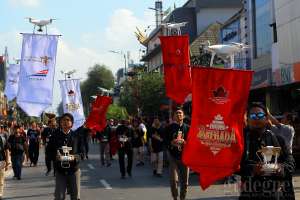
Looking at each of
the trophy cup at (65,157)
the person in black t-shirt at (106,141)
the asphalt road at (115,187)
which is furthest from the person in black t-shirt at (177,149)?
the person in black t-shirt at (106,141)

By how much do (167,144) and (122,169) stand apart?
7.01 metres

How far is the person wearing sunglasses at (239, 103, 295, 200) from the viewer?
6031 millimetres

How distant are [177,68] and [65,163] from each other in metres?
10.0

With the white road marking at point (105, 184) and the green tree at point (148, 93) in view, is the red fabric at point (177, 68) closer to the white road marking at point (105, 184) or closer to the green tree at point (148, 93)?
the white road marking at point (105, 184)

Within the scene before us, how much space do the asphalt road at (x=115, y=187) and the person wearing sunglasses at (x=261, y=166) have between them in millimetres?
6096

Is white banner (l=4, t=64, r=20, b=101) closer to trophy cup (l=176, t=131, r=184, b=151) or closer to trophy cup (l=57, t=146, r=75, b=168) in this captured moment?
trophy cup (l=176, t=131, r=184, b=151)

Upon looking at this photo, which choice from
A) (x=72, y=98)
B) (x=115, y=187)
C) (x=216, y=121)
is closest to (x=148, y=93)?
(x=72, y=98)

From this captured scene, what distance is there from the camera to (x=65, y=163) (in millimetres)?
9469

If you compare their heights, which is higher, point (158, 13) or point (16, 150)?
point (158, 13)

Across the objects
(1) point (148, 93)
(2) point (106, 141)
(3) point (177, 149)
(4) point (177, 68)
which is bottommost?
(3) point (177, 149)

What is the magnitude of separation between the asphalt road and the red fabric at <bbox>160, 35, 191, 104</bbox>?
2306mm

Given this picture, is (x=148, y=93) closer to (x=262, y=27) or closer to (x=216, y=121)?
(x=262, y=27)

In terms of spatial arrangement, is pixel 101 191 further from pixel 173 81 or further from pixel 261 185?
pixel 261 185

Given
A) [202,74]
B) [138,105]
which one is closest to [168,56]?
[202,74]
